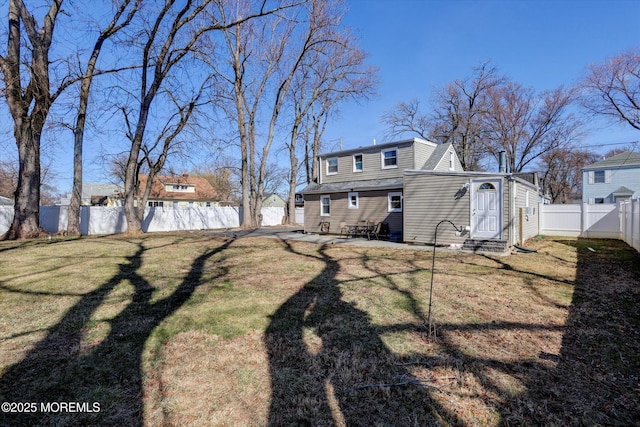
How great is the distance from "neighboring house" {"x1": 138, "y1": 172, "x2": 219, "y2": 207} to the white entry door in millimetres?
35163

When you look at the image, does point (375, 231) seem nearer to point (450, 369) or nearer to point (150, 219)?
point (450, 369)

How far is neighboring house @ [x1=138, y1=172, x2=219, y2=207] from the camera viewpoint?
1574 inches

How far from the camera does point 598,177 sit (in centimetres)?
2741

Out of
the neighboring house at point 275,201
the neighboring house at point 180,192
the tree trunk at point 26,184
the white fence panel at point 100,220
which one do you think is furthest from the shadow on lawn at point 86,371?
the neighboring house at point 275,201

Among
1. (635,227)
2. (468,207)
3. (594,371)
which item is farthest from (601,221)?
(594,371)

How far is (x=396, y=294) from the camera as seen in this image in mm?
5910

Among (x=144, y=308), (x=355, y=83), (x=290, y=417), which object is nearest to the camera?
(x=290, y=417)

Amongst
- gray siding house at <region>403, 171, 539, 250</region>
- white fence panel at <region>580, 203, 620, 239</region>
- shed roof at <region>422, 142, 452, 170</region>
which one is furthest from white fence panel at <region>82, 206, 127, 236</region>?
white fence panel at <region>580, 203, 620, 239</region>

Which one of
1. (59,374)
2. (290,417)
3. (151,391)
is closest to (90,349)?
(59,374)

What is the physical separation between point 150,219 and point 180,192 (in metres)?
21.4

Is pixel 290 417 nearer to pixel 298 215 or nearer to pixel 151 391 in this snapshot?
pixel 151 391

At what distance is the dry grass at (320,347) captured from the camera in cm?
267

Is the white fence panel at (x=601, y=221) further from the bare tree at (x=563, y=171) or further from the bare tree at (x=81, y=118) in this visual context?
the bare tree at (x=81, y=118)

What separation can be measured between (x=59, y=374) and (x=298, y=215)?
2947 centimetres
